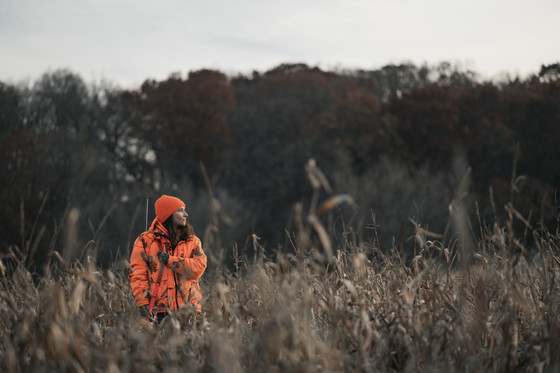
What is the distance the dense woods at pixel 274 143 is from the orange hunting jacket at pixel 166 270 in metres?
16.1

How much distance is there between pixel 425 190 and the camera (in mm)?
21719

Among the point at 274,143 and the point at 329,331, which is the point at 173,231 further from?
the point at 274,143

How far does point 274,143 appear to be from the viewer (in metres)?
28.1

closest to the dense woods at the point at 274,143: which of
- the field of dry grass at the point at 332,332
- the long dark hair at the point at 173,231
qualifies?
the long dark hair at the point at 173,231

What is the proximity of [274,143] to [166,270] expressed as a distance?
24.1 metres

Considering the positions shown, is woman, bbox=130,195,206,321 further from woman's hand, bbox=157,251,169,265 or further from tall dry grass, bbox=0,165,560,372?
tall dry grass, bbox=0,165,560,372

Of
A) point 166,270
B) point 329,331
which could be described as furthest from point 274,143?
point 329,331

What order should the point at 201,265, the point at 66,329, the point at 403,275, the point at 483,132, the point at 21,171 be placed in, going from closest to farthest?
the point at 66,329, the point at 403,275, the point at 201,265, the point at 21,171, the point at 483,132

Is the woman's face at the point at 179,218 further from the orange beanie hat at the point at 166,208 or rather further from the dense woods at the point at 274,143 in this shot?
the dense woods at the point at 274,143

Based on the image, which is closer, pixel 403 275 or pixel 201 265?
pixel 403 275

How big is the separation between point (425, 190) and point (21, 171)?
14672 millimetres

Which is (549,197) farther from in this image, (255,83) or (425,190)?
(255,83)

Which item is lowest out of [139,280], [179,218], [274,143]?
[274,143]

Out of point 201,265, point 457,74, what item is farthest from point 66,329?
point 457,74
